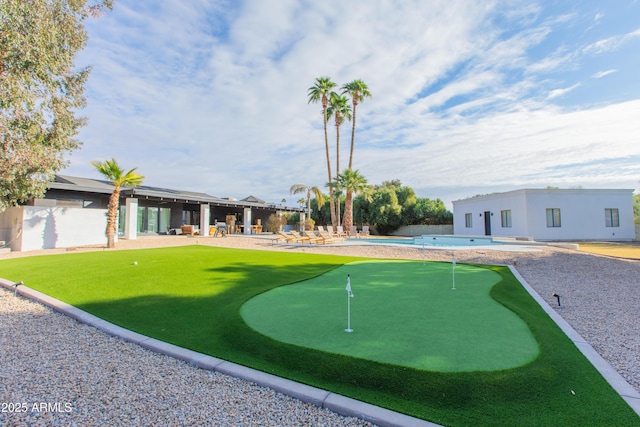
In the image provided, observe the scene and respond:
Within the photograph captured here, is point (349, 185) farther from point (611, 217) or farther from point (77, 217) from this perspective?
point (611, 217)

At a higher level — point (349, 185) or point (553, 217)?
point (349, 185)

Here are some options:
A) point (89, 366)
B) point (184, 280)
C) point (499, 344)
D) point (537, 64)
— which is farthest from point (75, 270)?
point (537, 64)

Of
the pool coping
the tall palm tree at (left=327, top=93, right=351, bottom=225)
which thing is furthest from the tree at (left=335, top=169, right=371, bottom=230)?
the pool coping

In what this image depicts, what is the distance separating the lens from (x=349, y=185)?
92.1 ft

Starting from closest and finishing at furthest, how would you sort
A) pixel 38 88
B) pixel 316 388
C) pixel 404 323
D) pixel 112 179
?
pixel 316 388, pixel 404 323, pixel 38 88, pixel 112 179

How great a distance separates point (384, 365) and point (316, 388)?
2.22ft

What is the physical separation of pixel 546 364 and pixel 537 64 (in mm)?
12336

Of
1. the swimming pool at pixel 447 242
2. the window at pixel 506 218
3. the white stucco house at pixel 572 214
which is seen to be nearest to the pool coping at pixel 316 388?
the swimming pool at pixel 447 242

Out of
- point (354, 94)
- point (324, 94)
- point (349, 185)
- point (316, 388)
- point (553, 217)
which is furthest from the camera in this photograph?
point (324, 94)

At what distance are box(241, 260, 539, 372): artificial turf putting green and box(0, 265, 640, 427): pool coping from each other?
0.59m

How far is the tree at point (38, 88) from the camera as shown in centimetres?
834

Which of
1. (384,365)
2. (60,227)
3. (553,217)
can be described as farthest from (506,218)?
(60,227)

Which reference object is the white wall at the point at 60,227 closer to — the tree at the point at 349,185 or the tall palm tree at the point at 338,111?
the tree at the point at 349,185

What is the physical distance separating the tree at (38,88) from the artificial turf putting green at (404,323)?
9.51 metres
